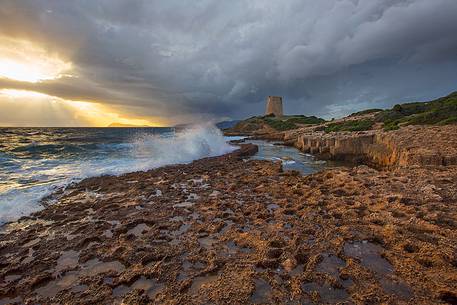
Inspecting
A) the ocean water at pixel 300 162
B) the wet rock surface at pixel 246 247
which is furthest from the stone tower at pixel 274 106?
the wet rock surface at pixel 246 247

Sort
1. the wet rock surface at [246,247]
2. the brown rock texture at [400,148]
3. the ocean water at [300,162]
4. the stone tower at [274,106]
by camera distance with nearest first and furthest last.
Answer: the wet rock surface at [246,247]
the brown rock texture at [400,148]
the ocean water at [300,162]
the stone tower at [274,106]

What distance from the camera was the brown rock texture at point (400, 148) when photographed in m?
10.2

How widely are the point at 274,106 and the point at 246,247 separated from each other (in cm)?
10394

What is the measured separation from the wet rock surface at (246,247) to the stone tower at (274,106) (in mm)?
97334

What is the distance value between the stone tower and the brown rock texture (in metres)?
84.6

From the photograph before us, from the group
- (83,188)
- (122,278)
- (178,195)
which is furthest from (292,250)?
(83,188)

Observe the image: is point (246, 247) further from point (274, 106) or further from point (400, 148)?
point (274, 106)

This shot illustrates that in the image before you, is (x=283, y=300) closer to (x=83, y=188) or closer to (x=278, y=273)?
(x=278, y=273)

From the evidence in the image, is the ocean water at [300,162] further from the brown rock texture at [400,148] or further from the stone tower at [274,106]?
the stone tower at [274,106]

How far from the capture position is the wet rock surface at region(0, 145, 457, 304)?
3571 millimetres

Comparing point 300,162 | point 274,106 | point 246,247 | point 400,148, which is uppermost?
point 274,106

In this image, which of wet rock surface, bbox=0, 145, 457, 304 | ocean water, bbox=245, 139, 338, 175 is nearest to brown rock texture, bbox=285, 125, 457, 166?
ocean water, bbox=245, 139, 338, 175

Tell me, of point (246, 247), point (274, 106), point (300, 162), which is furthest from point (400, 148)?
point (274, 106)

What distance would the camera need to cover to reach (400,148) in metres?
12.1
